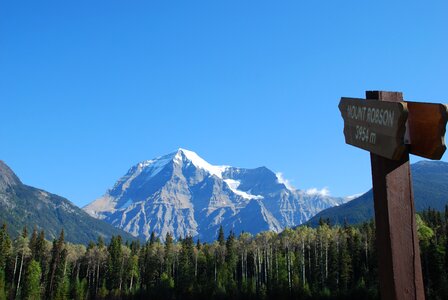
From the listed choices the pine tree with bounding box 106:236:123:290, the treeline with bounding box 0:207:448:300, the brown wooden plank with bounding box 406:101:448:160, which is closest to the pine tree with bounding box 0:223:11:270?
the treeline with bounding box 0:207:448:300

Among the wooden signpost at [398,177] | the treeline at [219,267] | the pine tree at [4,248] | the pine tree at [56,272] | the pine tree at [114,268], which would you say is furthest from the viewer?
the pine tree at [114,268]

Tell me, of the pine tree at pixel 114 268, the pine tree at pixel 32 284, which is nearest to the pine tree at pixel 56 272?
the pine tree at pixel 32 284

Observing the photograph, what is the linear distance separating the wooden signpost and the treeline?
86.5 m

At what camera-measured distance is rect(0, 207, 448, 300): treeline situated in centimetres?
10494

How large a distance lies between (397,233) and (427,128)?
1.00 meters

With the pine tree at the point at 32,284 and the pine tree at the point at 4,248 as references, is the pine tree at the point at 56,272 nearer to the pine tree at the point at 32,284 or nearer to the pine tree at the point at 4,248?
the pine tree at the point at 32,284

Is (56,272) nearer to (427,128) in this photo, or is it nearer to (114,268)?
(114,268)

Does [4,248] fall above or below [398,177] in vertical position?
above

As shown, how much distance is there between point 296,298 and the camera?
9950cm

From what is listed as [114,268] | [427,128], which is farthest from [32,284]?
[427,128]

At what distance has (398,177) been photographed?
17.3 ft

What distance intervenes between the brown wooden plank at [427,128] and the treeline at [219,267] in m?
86.9

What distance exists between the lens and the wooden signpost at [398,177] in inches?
192

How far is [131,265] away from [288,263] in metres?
43.4
